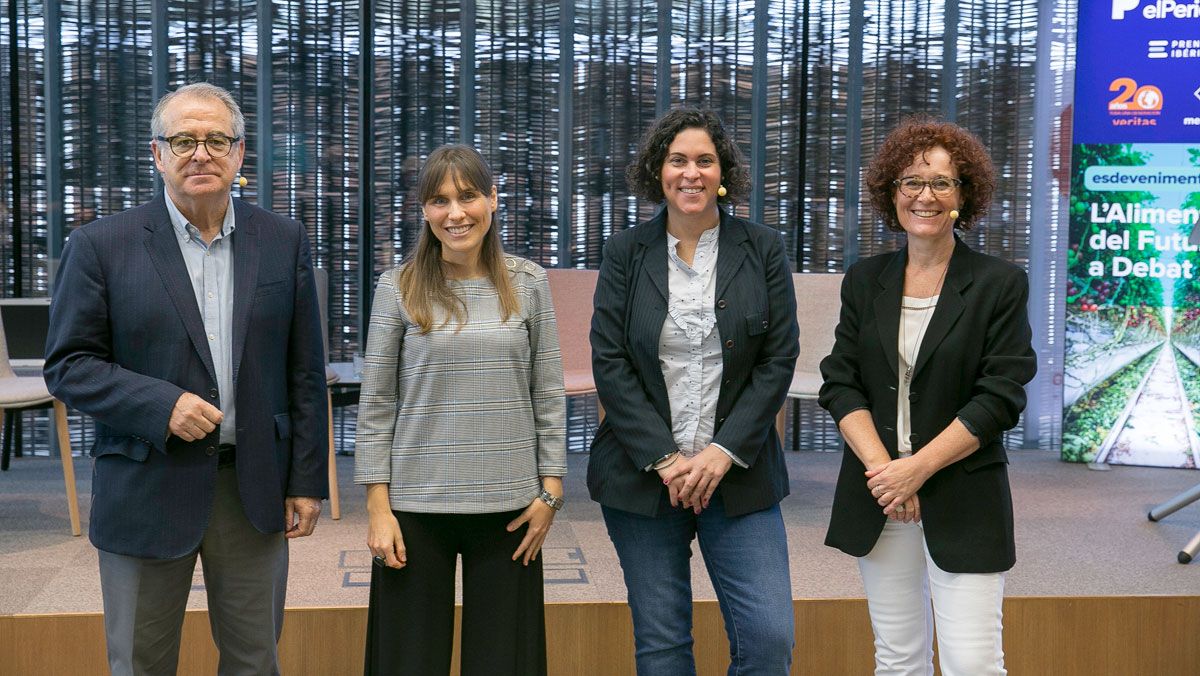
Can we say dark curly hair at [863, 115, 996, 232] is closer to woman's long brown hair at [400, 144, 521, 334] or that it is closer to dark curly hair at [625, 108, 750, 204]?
dark curly hair at [625, 108, 750, 204]

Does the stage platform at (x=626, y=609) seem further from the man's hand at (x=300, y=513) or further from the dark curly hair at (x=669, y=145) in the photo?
the dark curly hair at (x=669, y=145)

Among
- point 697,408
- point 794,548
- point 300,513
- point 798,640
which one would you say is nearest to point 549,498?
point 697,408

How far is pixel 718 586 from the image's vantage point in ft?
7.74

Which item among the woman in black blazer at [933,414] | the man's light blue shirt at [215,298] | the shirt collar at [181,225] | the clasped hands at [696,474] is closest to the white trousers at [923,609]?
the woman in black blazer at [933,414]

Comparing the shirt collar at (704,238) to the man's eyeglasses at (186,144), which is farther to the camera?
the shirt collar at (704,238)

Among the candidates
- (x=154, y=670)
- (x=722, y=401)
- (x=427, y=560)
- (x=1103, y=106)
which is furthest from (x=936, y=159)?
(x=1103, y=106)

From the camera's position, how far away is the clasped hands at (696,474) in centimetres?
224

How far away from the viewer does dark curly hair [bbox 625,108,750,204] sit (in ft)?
7.75

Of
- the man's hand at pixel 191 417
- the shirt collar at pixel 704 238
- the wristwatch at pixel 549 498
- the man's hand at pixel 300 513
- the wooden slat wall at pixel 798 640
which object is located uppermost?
the shirt collar at pixel 704 238

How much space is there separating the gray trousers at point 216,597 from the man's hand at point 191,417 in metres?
0.14

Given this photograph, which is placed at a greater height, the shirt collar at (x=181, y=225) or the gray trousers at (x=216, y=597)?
the shirt collar at (x=181, y=225)

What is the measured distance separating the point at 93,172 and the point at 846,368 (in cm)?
409

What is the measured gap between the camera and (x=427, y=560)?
221 cm

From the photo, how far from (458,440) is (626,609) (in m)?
1.15
